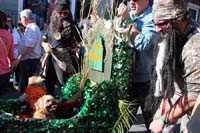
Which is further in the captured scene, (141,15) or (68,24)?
(68,24)

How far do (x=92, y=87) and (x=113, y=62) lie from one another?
26cm

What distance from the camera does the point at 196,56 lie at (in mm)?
2441

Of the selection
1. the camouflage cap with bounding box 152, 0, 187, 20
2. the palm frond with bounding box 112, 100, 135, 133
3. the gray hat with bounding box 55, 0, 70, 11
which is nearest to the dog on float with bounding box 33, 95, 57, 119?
the palm frond with bounding box 112, 100, 135, 133

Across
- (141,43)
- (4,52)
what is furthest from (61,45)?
(141,43)

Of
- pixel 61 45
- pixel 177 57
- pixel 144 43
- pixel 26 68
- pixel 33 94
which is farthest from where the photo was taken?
pixel 26 68

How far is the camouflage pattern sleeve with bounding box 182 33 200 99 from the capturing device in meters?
2.46

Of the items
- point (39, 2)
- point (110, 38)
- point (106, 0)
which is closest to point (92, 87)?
point (110, 38)

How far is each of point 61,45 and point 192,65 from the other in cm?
284

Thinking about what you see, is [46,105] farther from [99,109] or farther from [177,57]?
[177,57]

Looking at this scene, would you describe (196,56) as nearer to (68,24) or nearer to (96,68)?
(96,68)

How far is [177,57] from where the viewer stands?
2604 millimetres

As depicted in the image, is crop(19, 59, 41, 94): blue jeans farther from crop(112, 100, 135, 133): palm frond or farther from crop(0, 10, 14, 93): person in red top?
crop(112, 100, 135, 133): palm frond

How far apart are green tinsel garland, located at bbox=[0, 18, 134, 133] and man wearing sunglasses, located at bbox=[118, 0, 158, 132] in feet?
0.47

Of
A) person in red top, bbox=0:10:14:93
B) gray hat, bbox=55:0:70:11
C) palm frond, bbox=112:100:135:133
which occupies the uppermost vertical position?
gray hat, bbox=55:0:70:11
